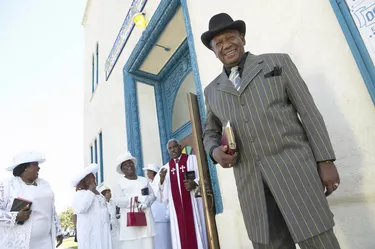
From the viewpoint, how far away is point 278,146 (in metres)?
1.06

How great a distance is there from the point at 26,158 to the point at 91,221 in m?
1.34

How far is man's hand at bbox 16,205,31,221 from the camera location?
222cm

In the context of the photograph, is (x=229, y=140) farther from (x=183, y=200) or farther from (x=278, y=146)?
(x=183, y=200)

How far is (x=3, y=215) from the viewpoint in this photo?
219cm

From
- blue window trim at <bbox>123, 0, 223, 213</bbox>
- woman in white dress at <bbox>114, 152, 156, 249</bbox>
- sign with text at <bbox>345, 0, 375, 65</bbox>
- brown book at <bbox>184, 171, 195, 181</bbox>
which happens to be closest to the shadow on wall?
sign with text at <bbox>345, 0, 375, 65</bbox>

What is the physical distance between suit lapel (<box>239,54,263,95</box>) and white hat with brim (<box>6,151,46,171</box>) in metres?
2.36

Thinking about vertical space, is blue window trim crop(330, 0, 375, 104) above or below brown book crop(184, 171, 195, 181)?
above

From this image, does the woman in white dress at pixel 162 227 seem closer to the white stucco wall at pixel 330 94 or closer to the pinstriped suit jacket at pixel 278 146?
the white stucco wall at pixel 330 94

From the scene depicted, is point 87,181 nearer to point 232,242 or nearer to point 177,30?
point 232,242

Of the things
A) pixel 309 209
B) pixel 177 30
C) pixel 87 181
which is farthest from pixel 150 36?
pixel 309 209

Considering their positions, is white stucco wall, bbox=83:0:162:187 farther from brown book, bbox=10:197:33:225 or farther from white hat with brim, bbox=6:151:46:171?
brown book, bbox=10:197:33:225

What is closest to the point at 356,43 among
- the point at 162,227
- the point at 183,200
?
the point at 183,200

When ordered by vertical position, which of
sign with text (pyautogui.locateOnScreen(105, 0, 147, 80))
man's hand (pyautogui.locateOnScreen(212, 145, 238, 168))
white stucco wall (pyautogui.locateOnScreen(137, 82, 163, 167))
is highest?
sign with text (pyautogui.locateOnScreen(105, 0, 147, 80))

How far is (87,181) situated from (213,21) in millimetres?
2916
